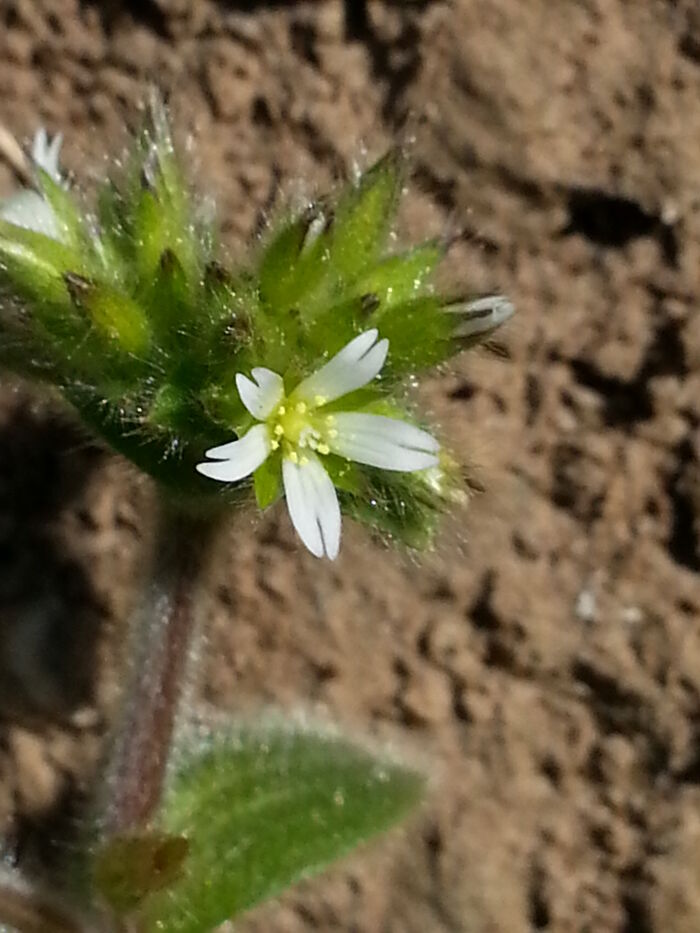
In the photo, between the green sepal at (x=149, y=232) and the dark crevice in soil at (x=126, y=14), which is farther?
the dark crevice in soil at (x=126, y=14)

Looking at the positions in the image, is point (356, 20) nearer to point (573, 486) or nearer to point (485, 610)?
point (573, 486)

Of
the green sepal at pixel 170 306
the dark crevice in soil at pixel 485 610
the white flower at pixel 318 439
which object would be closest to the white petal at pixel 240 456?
the white flower at pixel 318 439

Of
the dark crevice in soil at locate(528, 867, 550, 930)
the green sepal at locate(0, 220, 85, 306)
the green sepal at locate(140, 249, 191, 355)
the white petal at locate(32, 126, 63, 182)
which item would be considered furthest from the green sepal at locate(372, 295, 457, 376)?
the dark crevice in soil at locate(528, 867, 550, 930)

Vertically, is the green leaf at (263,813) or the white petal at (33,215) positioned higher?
the white petal at (33,215)

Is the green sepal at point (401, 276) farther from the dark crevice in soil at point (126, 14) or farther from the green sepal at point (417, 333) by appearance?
the dark crevice in soil at point (126, 14)

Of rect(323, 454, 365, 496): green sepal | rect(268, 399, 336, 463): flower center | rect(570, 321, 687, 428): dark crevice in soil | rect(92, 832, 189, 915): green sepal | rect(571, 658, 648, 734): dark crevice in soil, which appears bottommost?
rect(92, 832, 189, 915): green sepal

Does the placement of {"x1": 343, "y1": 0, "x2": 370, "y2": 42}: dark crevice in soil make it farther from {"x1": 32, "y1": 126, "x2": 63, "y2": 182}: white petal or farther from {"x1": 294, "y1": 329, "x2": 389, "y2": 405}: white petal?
{"x1": 294, "y1": 329, "x2": 389, "y2": 405}: white petal
